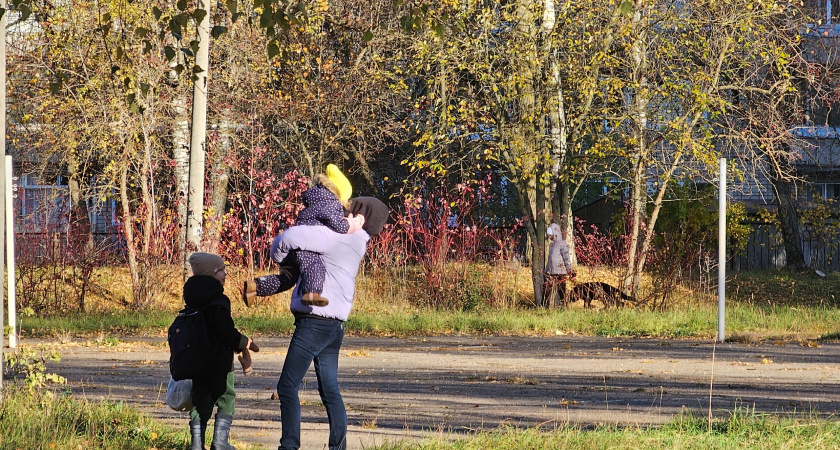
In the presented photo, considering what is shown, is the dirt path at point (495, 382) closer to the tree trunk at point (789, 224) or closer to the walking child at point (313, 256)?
the walking child at point (313, 256)

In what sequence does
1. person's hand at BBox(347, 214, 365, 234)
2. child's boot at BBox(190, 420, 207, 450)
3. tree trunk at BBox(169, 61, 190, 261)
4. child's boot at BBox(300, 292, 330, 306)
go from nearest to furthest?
child's boot at BBox(300, 292, 330, 306) < child's boot at BBox(190, 420, 207, 450) < person's hand at BBox(347, 214, 365, 234) < tree trunk at BBox(169, 61, 190, 261)

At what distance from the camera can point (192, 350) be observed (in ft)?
19.0

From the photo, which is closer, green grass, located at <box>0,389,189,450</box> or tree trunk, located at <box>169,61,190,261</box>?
green grass, located at <box>0,389,189,450</box>

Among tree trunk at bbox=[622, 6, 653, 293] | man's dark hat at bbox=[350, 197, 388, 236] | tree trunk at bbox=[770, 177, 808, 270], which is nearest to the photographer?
man's dark hat at bbox=[350, 197, 388, 236]

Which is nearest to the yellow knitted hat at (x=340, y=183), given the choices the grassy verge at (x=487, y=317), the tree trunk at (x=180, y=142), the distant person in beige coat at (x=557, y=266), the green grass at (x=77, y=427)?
the green grass at (x=77, y=427)

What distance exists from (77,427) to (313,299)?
79.2 inches

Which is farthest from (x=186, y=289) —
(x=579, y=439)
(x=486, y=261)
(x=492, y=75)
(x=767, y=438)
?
(x=486, y=261)

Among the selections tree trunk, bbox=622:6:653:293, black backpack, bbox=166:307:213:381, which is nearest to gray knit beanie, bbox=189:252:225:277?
black backpack, bbox=166:307:213:381

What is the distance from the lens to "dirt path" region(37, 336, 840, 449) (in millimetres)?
7352

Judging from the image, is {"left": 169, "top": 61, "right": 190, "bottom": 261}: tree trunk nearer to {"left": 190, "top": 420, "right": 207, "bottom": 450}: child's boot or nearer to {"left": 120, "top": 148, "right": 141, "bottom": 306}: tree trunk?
{"left": 120, "top": 148, "right": 141, "bottom": 306}: tree trunk

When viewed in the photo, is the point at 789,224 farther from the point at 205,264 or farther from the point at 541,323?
the point at 205,264

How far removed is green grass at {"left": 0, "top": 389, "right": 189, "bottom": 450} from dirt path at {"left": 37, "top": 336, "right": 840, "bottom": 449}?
50 centimetres

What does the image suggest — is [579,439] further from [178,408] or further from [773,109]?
[773,109]

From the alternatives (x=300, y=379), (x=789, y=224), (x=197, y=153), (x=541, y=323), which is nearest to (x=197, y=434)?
(x=300, y=379)
